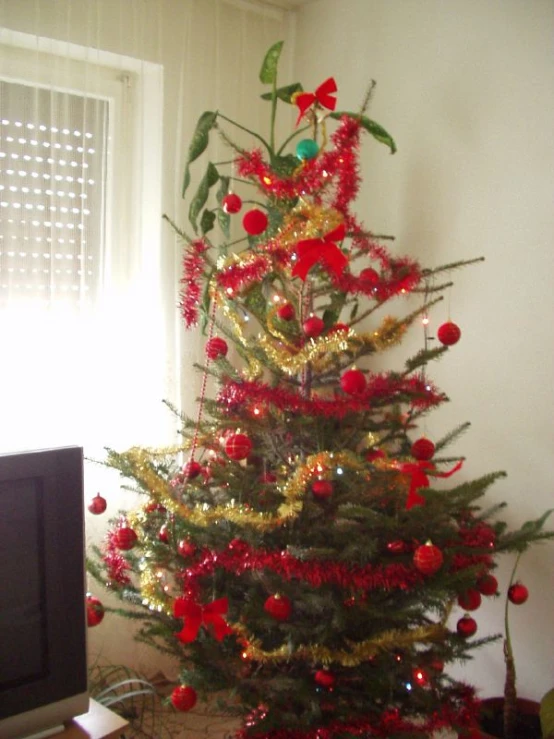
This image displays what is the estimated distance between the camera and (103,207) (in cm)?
216

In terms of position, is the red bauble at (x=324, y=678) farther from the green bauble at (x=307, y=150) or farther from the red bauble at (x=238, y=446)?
the green bauble at (x=307, y=150)

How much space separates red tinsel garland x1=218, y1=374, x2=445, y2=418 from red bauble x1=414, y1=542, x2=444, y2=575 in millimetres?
340

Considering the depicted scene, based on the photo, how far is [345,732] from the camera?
150cm

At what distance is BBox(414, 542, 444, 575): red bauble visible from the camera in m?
1.43

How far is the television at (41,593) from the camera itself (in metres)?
1.42

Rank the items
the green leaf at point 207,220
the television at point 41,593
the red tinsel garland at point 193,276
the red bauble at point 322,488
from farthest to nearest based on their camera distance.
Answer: the green leaf at point 207,220 → the red tinsel garland at point 193,276 → the red bauble at point 322,488 → the television at point 41,593

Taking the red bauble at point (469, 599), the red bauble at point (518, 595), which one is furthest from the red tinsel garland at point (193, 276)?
the red bauble at point (518, 595)

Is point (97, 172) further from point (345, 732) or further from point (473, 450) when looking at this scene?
point (345, 732)

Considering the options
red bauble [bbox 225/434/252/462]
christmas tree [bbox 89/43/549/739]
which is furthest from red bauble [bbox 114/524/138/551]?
red bauble [bbox 225/434/252/462]

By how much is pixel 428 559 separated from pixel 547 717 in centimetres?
54

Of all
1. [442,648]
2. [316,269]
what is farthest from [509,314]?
[442,648]

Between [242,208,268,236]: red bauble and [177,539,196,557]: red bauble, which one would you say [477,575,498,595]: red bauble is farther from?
[242,208,268,236]: red bauble

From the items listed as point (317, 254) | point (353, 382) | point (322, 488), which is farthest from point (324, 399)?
point (317, 254)

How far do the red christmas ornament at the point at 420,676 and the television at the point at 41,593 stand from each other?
735mm
